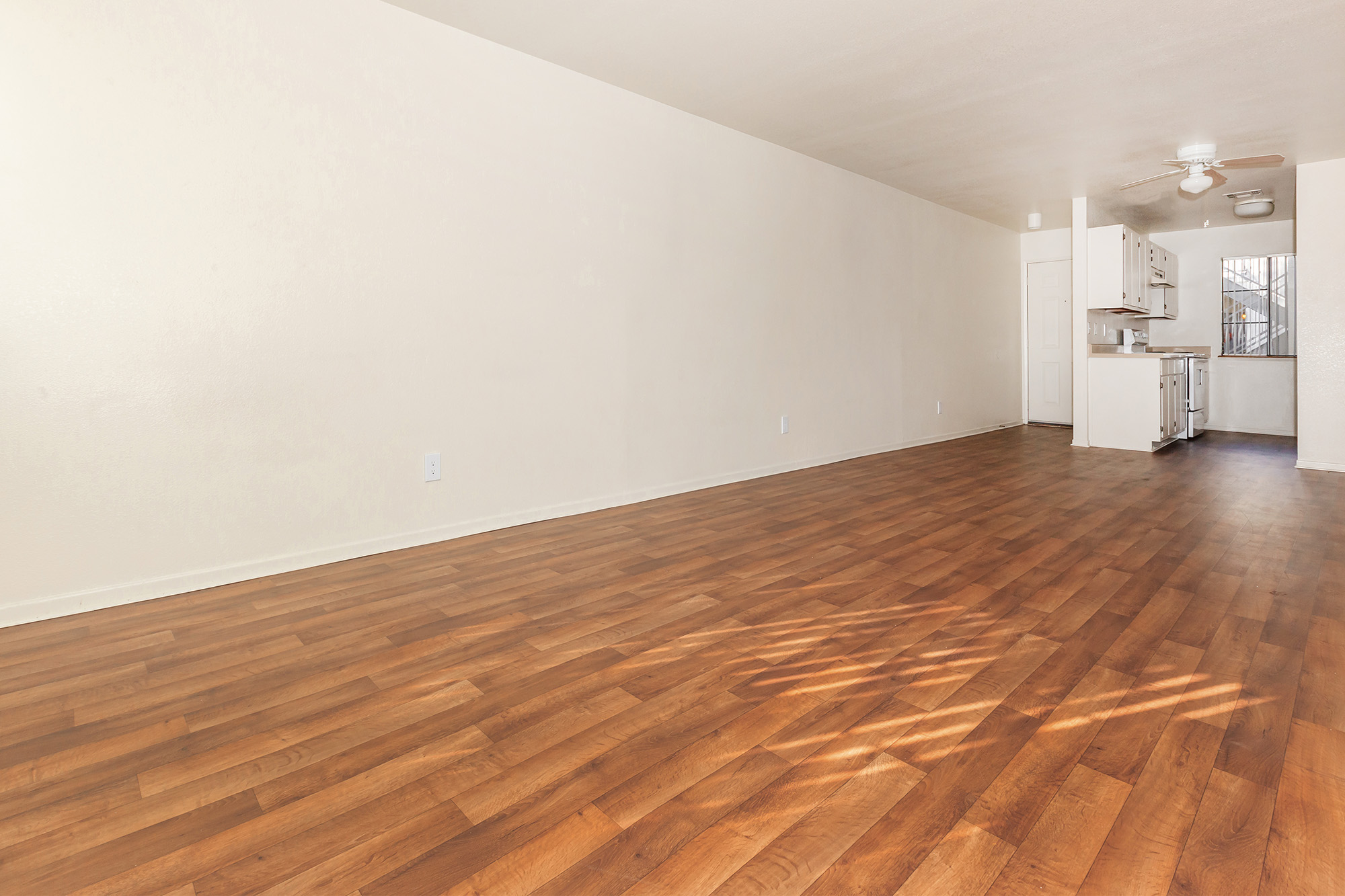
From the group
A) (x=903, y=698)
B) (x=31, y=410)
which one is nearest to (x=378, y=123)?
(x=31, y=410)

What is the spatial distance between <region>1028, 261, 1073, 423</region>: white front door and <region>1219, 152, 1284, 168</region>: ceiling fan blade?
3.59 meters

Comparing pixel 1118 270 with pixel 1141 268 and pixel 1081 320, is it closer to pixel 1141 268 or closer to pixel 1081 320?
pixel 1081 320

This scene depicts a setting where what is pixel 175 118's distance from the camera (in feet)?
9.05

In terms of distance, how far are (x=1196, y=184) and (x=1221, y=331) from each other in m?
3.79

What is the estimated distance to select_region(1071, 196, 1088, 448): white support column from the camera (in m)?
6.89

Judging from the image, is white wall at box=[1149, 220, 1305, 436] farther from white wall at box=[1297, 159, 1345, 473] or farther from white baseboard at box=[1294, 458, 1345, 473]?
white baseboard at box=[1294, 458, 1345, 473]

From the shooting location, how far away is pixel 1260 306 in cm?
784

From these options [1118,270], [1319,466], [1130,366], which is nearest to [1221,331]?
[1118,270]

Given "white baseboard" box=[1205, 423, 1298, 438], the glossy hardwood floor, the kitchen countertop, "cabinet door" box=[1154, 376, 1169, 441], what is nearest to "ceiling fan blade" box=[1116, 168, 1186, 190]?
the kitchen countertop

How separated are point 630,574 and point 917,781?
168cm

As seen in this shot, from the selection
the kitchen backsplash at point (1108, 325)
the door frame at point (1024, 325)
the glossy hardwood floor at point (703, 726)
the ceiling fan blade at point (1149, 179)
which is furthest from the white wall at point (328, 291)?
the door frame at point (1024, 325)

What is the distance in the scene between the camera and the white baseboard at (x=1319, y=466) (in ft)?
17.5

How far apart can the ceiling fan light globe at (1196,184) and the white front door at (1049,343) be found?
3.35m

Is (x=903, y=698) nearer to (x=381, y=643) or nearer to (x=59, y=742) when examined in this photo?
(x=381, y=643)
